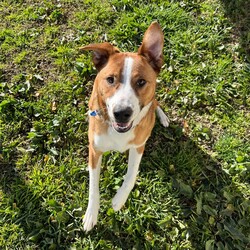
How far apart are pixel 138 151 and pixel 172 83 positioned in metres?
1.54

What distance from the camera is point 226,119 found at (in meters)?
4.83

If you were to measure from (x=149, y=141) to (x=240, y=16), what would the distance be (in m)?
2.55

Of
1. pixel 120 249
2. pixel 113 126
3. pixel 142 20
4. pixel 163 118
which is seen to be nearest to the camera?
pixel 113 126

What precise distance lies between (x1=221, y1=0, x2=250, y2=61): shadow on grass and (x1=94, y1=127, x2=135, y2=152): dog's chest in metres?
2.74

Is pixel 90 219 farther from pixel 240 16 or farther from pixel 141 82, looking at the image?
pixel 240 16

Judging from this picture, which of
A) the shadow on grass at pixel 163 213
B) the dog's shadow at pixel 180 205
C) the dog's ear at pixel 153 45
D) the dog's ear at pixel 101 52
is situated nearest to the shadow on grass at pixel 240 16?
the dog's shadow at pixel 180 205

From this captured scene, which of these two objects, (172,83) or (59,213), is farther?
(172,83)

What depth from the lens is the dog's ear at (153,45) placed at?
135 inches

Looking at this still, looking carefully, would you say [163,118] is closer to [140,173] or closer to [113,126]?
[140,173]

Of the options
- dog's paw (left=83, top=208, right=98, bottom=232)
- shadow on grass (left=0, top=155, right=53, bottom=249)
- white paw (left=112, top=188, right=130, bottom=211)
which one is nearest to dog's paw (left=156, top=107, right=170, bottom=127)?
white paw (left=112, top=188, right=130, bottom=211)

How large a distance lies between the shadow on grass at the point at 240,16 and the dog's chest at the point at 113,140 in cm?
274

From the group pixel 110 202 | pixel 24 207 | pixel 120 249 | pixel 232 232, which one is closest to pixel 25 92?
pixel 24 207

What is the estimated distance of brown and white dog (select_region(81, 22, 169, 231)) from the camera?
3.22 meters

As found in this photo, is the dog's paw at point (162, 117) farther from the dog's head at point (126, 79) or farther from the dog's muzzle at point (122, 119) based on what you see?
the dog's muzzle at point (122, 119)
